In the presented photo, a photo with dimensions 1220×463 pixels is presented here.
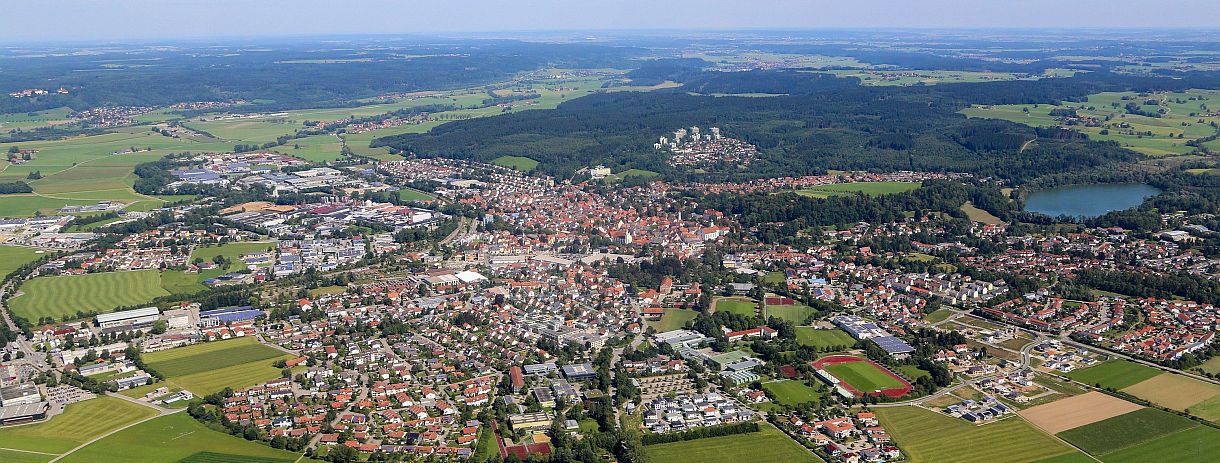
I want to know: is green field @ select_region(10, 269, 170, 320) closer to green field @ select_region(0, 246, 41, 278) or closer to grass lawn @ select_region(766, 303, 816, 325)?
green field @ select_region(0, 246, 41, 278)

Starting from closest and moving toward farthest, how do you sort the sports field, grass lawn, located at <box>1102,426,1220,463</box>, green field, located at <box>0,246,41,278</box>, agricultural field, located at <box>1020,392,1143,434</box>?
grass lawn, located at <box>1102,426,1220,463</box> → agricultural field, located at <box>1020,392,1143,434</box> → the sports field → green field, located at <box>0,246,41,278</box>

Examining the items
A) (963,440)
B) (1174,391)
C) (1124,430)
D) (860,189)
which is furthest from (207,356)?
(860,189)

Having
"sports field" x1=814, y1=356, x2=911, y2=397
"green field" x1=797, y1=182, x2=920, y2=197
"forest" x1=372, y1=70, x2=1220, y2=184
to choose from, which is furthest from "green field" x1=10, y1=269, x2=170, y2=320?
"green field" x1=797, y1=182, x2=920, y2=197

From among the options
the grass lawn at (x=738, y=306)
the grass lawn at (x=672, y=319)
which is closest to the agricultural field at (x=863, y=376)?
the grass lawn at (x=738, y=306)

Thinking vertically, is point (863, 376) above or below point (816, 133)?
above

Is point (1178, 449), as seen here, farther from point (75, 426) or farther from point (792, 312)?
point (75, 426)

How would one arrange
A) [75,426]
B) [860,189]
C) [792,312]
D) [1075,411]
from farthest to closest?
[860,189], [792,312], [1075,411], [75,426]
